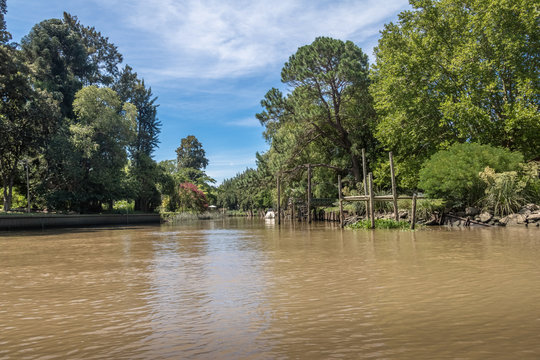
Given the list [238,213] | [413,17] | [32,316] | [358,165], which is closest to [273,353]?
[32,316]

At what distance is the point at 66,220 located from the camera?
107 ft

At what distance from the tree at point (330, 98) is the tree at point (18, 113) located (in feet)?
52.7

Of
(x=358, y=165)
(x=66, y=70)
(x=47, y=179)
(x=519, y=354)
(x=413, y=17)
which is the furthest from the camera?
(x=66, y=70)

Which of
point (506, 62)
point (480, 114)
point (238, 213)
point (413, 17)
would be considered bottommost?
point (238, 213)

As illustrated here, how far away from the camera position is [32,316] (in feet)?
16.5

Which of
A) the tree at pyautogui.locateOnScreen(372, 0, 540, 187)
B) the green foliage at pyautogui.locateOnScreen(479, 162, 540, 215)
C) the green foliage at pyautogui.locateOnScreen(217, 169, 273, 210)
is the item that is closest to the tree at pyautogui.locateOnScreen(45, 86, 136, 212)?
the tree at pyautogui.locateOnScreen(372, 0, 540, 187)

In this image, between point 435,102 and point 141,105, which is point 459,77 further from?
point 141,105

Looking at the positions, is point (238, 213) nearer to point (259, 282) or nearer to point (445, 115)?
point (445, 115)

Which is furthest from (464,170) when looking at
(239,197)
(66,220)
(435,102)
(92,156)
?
(239,197)

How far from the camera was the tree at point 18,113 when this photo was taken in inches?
1054

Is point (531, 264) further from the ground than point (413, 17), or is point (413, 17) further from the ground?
point (413, 17)

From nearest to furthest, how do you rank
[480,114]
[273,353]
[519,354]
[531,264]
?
[519,354]
[273,353]
[531,264]
[480,114]

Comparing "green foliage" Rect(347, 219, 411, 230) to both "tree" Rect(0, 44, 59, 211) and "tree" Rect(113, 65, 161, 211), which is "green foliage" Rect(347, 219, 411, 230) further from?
"tree" Rect(113, 65, 161, 211)

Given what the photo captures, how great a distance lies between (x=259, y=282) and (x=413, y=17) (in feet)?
85.7
